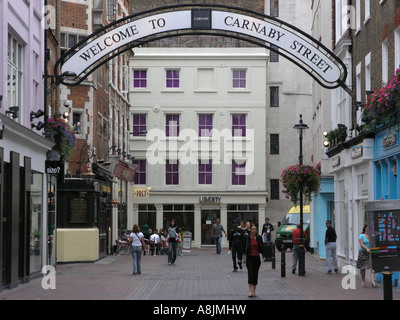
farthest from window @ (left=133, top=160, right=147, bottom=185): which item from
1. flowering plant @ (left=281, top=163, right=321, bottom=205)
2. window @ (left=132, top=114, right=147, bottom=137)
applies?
flowering plant @ (left=281, top=163, right=321, bottom=205)

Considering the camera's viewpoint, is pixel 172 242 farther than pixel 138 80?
No

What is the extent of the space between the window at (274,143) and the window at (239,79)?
5.22 meters

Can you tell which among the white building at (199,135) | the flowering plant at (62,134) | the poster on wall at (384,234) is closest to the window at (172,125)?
the white building at (199,135)

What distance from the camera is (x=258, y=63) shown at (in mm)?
58844

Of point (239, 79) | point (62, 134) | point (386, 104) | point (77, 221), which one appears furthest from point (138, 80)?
point (386, 104)

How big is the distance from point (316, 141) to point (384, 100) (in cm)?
2500

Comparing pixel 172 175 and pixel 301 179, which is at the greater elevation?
pixel 172 175

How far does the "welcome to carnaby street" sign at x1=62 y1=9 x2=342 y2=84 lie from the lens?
835 inches

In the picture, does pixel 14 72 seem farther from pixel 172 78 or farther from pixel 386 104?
pixel 172 78

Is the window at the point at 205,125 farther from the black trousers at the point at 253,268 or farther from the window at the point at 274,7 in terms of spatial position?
the black trousers at the point at 253,268

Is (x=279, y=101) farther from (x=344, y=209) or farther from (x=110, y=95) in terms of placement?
(x=344, y=209)

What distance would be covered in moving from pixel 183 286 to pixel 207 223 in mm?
35214

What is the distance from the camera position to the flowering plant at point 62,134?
25422 millimetres

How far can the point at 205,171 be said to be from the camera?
2290 inches
